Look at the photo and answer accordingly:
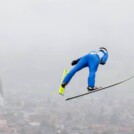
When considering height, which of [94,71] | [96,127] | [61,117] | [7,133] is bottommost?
[94,71]

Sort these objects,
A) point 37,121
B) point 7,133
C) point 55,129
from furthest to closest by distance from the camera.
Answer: point 37,121
point 55,129
point 7,133

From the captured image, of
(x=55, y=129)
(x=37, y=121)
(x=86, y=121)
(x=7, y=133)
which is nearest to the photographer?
(x=7, y=133)

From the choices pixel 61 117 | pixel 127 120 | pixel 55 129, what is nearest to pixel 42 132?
pixel 55 129

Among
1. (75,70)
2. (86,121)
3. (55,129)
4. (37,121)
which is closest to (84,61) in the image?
(75,70)

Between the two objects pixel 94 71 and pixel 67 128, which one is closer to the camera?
pixel 94 71

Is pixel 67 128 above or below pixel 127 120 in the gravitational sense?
below

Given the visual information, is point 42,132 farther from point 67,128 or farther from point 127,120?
point 127,120
